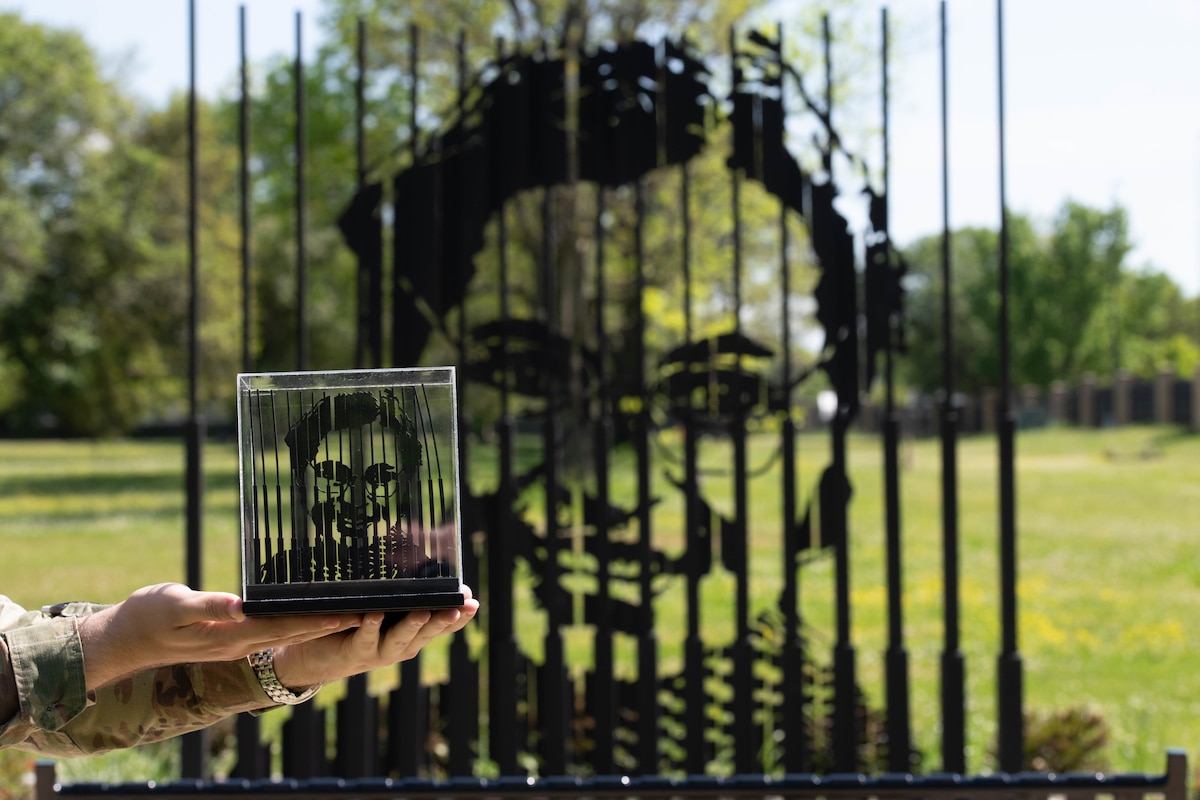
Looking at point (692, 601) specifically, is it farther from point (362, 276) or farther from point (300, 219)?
point (300, 219)

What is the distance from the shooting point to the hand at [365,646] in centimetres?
136

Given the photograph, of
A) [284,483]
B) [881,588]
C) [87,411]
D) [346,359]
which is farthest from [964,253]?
[284,483]

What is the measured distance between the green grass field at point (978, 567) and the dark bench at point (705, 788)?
6.67ft

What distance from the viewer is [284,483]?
1.53 m

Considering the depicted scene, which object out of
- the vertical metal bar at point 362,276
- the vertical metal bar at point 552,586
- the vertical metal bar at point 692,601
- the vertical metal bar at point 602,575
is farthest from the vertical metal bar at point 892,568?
the vertical metal bar at point 362,276

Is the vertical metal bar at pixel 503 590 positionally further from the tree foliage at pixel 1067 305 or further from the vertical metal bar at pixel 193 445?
the tree foliage at pixel 1067 305

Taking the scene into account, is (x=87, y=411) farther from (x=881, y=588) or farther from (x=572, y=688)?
(x=572, y=688)

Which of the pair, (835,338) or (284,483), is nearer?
(284,483)

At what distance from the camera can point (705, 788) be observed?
8.27 feet

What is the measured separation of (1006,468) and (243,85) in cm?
254

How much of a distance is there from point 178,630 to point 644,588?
7.40ft

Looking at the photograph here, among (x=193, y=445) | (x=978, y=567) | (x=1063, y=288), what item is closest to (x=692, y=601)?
(x=193, y=445)

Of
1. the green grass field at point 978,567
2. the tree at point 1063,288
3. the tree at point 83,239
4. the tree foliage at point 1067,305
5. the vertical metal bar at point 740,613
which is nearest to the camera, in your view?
the vertical metal bar at point 740,613

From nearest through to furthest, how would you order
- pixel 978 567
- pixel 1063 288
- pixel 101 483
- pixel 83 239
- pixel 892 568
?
1. pixel 892 568
2. pixel 978 567
3. pixel 101 483
4. pixel 83 239
5. pixel 1063 288
